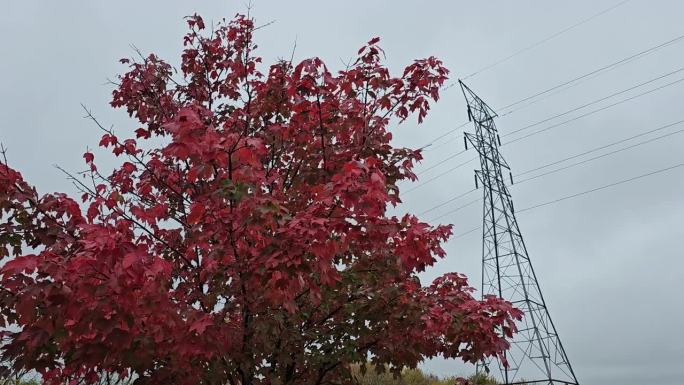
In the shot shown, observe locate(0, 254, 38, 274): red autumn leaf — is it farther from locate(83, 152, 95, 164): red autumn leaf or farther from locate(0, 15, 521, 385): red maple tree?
locate(83, 152, 95, 164): red autumn leaf

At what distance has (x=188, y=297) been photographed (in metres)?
5.17

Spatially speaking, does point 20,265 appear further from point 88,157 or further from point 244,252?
point 88,157

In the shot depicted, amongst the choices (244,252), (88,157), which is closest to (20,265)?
(244,252)

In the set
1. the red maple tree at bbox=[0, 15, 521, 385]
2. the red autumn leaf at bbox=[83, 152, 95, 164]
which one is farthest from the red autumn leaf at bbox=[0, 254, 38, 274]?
the red autumn leaf at bbox=[83, 152, 95, 164]

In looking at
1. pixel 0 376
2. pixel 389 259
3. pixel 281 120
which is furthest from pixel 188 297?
pixel 281 120

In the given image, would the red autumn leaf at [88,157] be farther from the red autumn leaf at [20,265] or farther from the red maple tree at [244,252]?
the red autumn leaf at [20,265]

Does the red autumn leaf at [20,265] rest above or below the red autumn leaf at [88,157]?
below

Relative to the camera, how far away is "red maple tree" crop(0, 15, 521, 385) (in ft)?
12.4

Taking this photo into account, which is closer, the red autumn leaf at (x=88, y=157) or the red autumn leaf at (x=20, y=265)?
the red autumn leaf at (x=20, y=265)

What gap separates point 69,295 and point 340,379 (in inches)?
134

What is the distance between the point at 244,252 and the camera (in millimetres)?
4695

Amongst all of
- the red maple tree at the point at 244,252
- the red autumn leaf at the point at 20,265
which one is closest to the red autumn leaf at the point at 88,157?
the red maple tree at the point at 244,252

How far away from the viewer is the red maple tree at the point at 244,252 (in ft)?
12.4

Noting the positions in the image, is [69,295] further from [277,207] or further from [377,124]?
[377,124]
